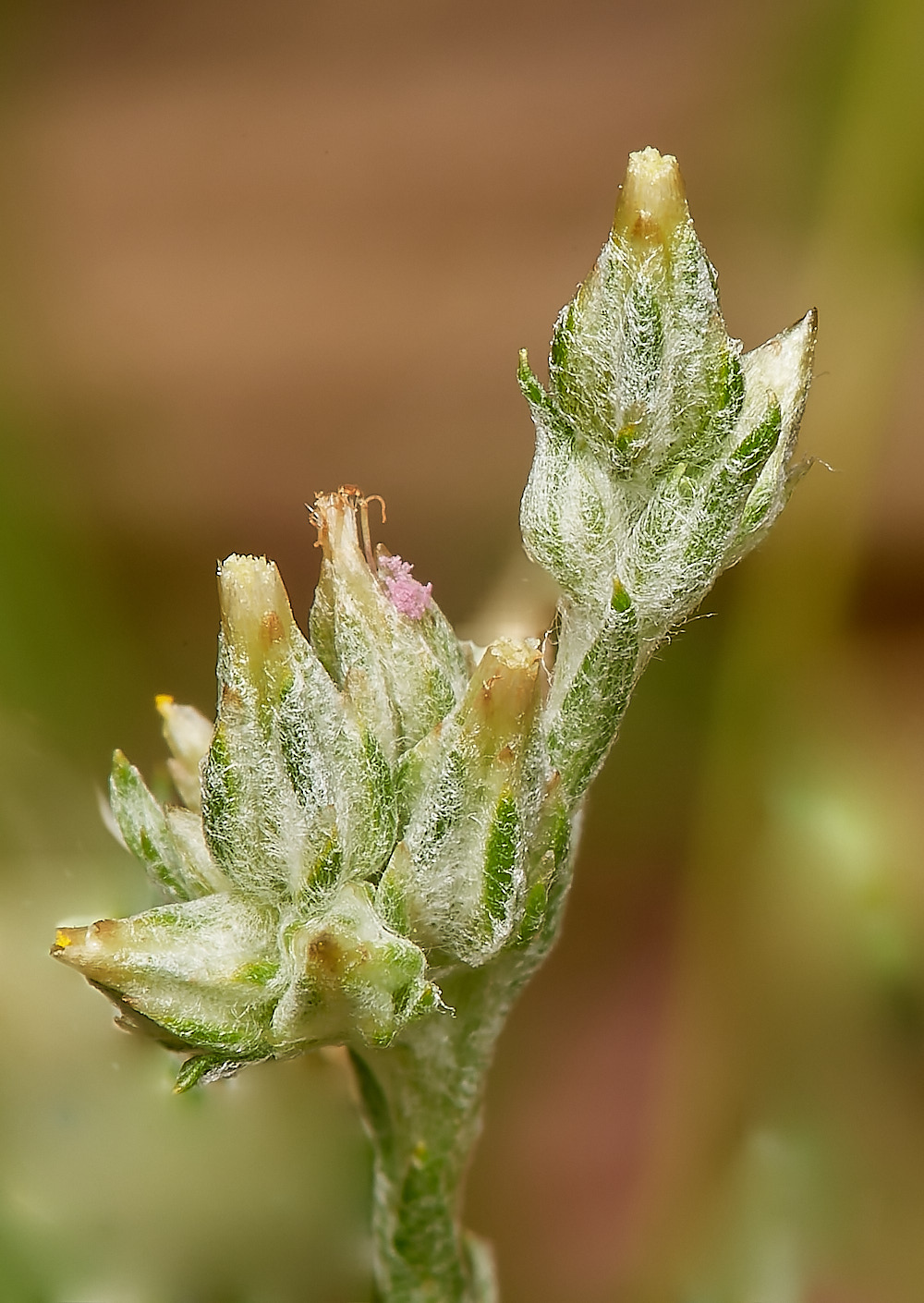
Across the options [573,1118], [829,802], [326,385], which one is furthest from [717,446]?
[326,385]

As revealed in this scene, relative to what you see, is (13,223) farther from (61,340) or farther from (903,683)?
(903,683)

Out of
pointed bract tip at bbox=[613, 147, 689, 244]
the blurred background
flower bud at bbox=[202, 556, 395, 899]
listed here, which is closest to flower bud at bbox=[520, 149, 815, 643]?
pointed bract tip at bbox=[613, 147, 689, 244]

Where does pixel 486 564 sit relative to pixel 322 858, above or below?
above

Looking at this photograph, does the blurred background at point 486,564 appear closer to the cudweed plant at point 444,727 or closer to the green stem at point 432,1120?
the green stem at point 432,1120

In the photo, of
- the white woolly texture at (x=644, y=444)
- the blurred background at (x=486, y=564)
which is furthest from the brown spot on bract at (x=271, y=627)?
the blurred background at (x=486, y=564)

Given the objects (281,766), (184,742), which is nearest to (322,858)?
(281,766)

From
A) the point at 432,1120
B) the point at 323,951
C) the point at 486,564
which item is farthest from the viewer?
the point at 486,564

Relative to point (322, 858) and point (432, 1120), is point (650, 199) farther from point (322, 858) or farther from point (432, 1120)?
point (432, 1120)
